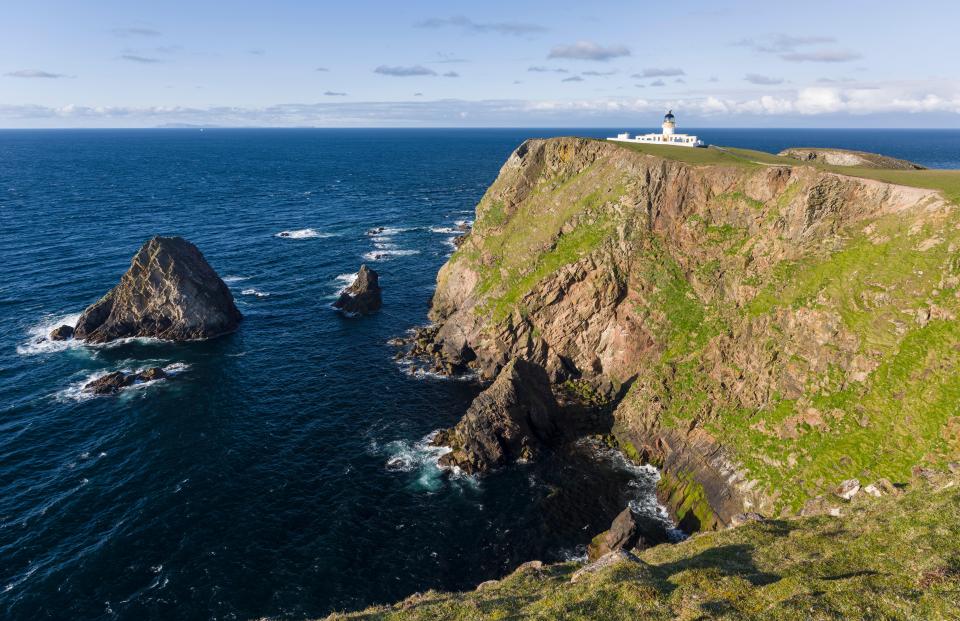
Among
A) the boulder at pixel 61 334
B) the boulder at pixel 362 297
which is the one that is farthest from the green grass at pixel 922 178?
the boulder at pixel 61 334

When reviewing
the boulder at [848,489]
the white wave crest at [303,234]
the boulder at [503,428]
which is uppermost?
the white wave crest at [303,234]

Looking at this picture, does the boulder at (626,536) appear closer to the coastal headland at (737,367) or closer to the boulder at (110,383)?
the coastal headland at (737,367)

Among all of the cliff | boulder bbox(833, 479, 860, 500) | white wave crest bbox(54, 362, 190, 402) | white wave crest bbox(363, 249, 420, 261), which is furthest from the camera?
white wave crest bbox(363, 249, 420, 261)

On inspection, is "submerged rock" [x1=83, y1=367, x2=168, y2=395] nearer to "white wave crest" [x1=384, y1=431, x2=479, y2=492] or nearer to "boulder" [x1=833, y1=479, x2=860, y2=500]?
"white wave crest" [x1=384, y1=431, x2=479, y2=492]

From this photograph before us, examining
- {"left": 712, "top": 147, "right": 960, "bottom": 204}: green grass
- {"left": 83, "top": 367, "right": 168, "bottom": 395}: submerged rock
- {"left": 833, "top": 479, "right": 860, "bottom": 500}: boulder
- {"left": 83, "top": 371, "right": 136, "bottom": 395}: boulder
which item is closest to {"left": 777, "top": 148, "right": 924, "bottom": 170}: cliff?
{"left": 712, "top": 147, "right": 960, "bottom": 204}: green grass

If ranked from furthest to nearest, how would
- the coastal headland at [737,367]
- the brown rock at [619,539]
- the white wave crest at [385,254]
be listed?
the white wave crest at [385,254]
the brown rock at [619,539]
the coastal headland at [737,367]

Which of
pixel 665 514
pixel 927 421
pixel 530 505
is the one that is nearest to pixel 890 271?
pixel 927 421
